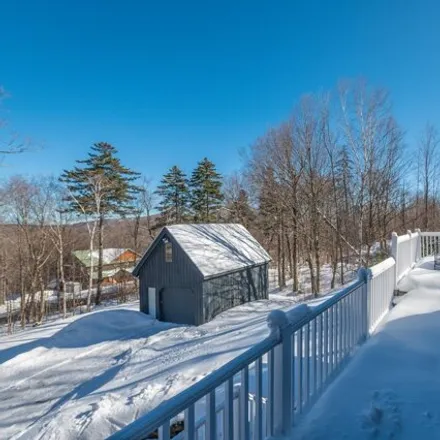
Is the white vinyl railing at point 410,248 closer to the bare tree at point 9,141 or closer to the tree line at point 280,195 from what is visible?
the tree line at point 280,195

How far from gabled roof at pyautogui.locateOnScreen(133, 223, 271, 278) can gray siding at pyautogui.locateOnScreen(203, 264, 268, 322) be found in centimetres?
39

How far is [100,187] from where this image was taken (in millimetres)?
19719

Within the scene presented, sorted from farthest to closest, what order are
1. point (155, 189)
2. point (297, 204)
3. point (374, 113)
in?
point (155, 189) → point (297, 204) → point (374, 113)

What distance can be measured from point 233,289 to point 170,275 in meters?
2.98

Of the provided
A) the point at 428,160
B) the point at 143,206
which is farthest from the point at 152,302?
the point at 428,160

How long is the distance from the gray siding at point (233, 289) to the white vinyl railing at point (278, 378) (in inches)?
341

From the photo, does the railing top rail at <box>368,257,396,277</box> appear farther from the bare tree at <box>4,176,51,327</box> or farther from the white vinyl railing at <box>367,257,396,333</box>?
the bare tree at <box>4,176,51,327</box>

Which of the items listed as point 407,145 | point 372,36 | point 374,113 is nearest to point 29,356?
point 372,36

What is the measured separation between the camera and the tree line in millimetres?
13243

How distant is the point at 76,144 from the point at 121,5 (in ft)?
48.0

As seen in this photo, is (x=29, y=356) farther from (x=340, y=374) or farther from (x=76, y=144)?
(x=76, y=144)

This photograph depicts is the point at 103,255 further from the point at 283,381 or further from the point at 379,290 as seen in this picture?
the point at 283,381

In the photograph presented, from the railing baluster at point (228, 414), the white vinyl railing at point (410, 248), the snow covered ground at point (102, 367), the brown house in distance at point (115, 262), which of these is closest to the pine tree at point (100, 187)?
the brown house in distance at point (115, 262)

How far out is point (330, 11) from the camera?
9062mm
